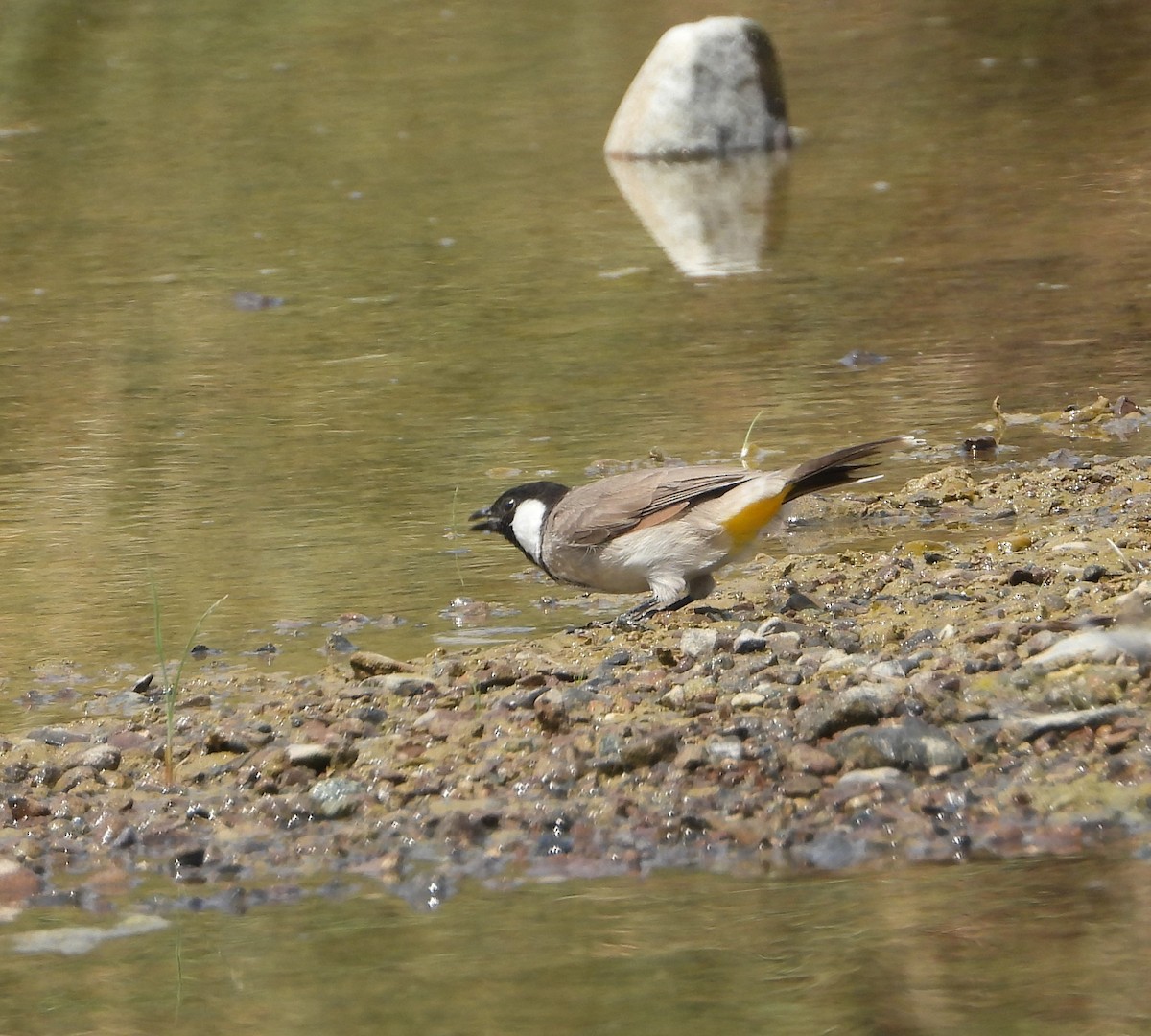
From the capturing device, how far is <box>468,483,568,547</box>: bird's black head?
247 inches

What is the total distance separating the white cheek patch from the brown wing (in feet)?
0.24

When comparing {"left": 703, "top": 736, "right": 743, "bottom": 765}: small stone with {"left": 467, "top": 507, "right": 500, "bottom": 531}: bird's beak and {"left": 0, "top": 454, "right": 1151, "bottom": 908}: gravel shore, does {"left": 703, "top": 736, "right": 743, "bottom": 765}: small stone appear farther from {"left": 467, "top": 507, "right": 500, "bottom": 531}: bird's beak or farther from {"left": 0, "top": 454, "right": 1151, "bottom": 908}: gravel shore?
{"left": 467, "top": 507, "right": 500, "bottom": 531}: bird's beak

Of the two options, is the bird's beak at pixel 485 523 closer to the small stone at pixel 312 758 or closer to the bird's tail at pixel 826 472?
the bird's tail at pixel 826 472

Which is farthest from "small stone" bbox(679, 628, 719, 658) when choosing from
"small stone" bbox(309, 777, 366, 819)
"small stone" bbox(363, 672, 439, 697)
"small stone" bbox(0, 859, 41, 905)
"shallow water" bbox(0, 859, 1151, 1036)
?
"small stone" bbox(0, 859, 41, 905)

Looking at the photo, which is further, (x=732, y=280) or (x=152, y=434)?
(x=732, y=280)

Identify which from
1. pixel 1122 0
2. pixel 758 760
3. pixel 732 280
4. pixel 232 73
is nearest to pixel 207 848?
pixel 758 760

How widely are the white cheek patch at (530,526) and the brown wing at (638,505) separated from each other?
0.24 feet

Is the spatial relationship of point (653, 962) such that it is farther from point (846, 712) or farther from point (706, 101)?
point (706, 101)

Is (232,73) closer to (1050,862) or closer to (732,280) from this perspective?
(732,280)

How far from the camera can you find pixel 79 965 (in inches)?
146

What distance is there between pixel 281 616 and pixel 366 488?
4.81 feet

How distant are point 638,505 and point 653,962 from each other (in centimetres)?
270

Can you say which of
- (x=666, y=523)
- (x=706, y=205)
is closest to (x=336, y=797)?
(x=666, y=523)

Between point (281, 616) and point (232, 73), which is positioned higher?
point (232, 73)
